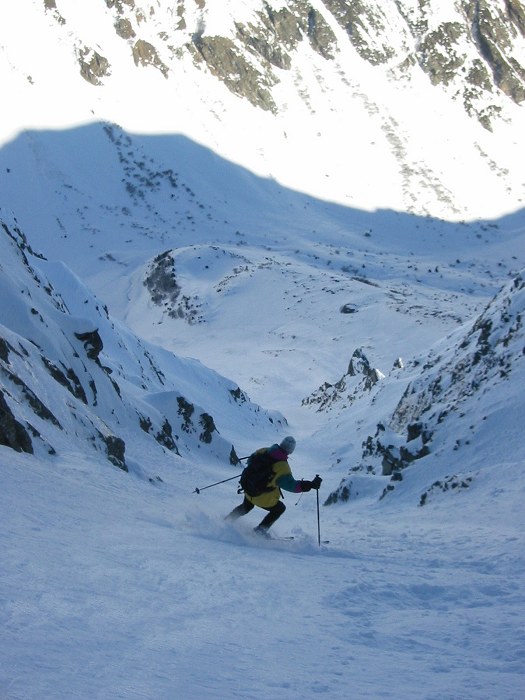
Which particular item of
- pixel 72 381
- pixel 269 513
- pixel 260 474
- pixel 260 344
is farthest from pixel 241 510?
pixel 260 344

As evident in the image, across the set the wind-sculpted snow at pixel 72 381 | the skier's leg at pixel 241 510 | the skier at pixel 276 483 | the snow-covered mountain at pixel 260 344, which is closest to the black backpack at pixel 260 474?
the skier at pixel 276 483

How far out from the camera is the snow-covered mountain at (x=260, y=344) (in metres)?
3.98

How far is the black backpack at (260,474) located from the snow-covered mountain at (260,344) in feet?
1.50

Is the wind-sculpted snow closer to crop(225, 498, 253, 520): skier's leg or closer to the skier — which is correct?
crop(225, 498, 253, 520): skier's leg

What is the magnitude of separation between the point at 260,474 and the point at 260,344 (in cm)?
3432

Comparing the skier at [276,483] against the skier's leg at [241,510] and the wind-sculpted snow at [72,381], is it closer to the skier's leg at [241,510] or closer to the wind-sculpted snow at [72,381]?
the skier's leg at [241,510]

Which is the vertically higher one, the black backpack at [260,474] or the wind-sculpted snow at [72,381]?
the wind-sculpted snow at [72,381]

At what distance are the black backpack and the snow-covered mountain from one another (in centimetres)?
46

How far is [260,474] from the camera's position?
24.8 feet

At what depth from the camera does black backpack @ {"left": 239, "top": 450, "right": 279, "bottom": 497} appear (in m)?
7.54

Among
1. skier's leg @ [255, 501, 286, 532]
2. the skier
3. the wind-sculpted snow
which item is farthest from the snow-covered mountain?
the skier

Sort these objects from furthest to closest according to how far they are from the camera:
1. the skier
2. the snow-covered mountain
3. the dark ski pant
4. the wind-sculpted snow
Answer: the wind-sculpted snow, the dark ski pant, the skier, the snow-covered mountain

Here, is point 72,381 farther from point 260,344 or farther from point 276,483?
point 260,344

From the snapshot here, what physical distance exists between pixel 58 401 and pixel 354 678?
22.5 ft
